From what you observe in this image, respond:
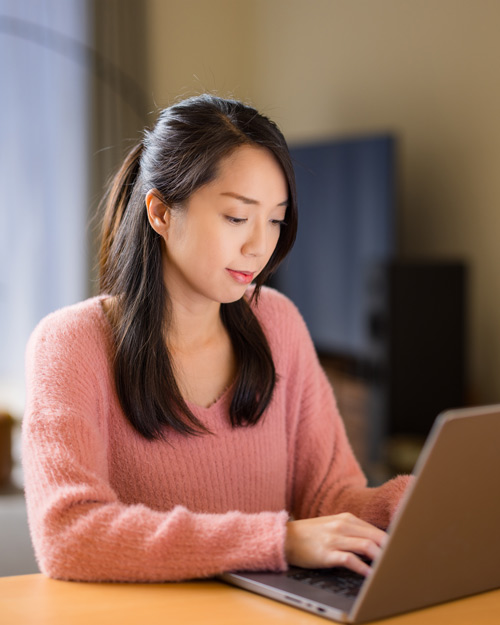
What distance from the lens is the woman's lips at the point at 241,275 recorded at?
3.91 feet

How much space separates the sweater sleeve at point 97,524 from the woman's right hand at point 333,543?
27 millimetres

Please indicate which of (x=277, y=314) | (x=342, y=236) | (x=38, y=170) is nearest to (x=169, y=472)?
(x=277, y=314)

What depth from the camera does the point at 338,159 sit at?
3.50 meters

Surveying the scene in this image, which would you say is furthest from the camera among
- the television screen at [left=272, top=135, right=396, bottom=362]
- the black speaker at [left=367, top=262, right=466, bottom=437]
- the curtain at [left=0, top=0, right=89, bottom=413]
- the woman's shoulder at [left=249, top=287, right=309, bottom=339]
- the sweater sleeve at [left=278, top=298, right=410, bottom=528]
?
the curtain at [left=0, top=0, right=89, bottom=413]

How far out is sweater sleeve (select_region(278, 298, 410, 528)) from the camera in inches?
52.7

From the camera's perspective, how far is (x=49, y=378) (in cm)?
114

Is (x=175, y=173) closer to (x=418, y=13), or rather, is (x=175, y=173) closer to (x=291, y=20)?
(x=418, y=13)

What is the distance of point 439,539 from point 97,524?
1.31 feet

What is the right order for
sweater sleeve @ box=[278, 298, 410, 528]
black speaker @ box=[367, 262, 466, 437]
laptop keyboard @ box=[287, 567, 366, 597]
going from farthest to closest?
1. black speaker @ box=[367, 262, 466, 437]
2. sweater sleeve @ box=[278, 298, 410, 528]
3. laptop keyboard @ box=[287, 567, 366, 597]

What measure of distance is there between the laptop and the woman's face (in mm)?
441

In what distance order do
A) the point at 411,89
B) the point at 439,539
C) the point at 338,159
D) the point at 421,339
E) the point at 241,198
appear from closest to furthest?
the point at 439,539
the point at 241,198
the point at 421,339
the point at 411,89
the point at 338,159

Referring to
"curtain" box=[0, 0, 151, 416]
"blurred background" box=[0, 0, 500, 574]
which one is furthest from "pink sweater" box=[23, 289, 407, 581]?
"curtain" box=[0, 0, 151, 416]

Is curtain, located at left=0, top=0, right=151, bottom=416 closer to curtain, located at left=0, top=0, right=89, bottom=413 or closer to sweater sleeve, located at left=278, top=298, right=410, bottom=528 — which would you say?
curtain, located at left=0, top=0, right=89, bottom=413

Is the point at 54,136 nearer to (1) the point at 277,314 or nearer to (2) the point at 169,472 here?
(1) the point at 277,314
